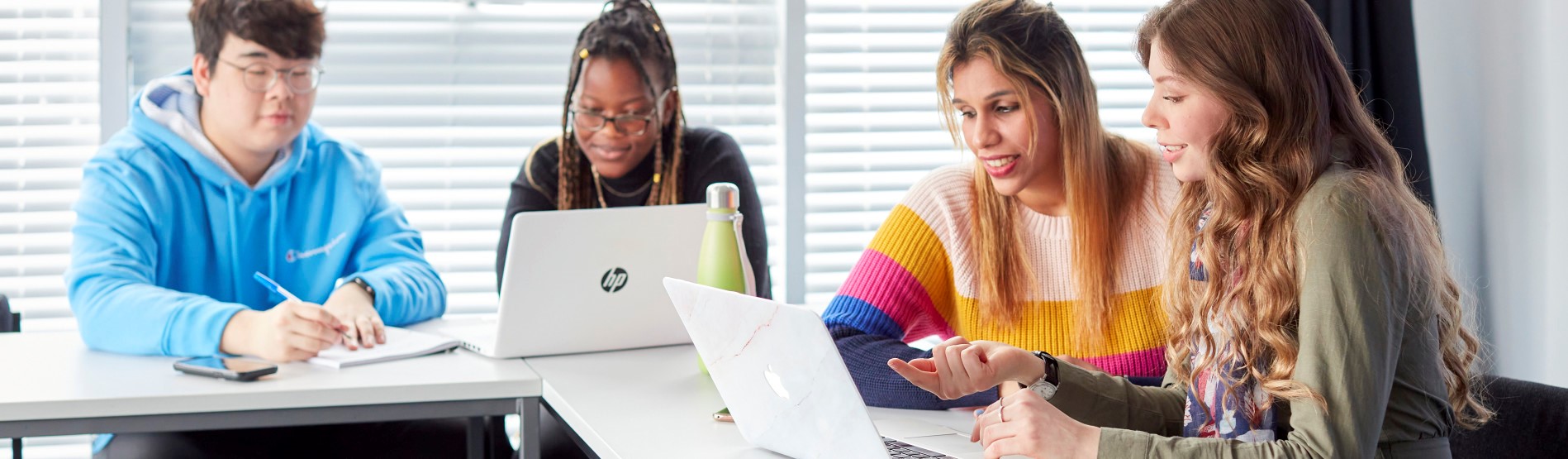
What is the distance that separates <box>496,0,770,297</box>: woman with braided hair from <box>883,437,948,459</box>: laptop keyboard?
1216mm

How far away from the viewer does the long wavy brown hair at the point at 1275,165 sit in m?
1.04

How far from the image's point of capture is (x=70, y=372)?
5.27ft

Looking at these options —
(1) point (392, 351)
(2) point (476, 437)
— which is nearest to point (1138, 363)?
(2) point (476, 437)

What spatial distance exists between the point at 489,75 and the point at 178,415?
5.69ft

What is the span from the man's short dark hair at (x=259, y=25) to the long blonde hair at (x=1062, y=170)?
124 cm

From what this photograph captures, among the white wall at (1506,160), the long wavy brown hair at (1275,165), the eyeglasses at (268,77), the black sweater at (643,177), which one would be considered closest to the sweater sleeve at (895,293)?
the long wavy brown hair at (1275,165)

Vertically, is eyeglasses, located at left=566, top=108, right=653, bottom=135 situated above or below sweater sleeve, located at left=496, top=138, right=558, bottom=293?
above

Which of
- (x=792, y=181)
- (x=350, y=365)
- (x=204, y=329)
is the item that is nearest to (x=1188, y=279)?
(x=350, y=365)

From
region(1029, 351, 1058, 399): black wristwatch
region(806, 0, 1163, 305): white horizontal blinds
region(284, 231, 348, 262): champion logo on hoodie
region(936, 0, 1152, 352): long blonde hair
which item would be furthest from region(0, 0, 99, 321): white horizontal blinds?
region(1029, 351, 1058, 399): black wristwatch

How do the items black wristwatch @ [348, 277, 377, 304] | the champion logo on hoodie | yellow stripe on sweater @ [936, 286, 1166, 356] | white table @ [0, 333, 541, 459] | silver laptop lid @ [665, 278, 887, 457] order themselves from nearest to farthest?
silver laptop lid @ [665, 278, 887, 457]
white table @ [0, 333, 541, 459]
yellow stripe on sweater @ [936, 286, 1166, 356]
black wristwatch @ [348, 277, 377, 304]
the champion logo on hoodie

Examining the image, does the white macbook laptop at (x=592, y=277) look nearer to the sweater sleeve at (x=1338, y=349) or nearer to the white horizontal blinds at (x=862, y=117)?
the sweater sleeve at (x=1338, y=349)

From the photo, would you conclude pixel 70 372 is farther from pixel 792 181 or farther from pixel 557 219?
pixel 792 181

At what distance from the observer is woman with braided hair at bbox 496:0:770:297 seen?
2449 mm

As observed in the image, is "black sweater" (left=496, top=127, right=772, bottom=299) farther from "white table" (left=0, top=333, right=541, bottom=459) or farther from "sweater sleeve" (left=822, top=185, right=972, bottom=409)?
"white table" (left=0, top=333, right=541, bottom=459)
